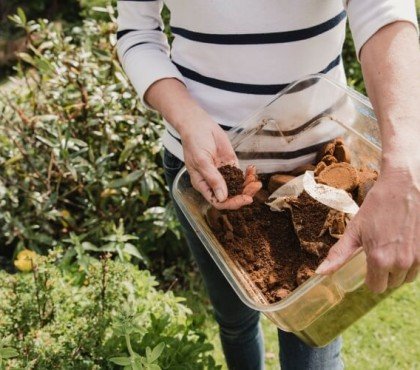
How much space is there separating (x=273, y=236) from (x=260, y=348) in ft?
2.93

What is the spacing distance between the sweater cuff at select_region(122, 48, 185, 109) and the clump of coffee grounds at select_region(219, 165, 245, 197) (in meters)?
0.35

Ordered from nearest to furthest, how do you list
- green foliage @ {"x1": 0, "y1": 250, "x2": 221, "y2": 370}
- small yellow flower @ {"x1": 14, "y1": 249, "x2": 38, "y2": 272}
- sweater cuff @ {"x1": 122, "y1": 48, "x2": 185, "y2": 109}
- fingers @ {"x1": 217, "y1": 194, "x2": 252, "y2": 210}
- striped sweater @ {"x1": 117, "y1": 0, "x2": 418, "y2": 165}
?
fingers @ {"x1": 217, "y1": 194, "x2": 252, "y2": 210} < striped sweater @ {"x1": 117, "y1": 0, "x2": 418, "y2": 165} < sweater cuff @ {"x1": 122, "y1": 48, "x2": 185, "y2": 109} < green foliage @ {"x1": 0, "y1": 250, "x2": 221, "y2": 370} < small yellow flower @ {"x1": 14, "y1": 249, "x2": 38, "y2": 272}

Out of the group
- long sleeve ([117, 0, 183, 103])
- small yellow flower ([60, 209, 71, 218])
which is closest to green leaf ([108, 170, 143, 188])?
small yellow flower ([60, 209, 71, 218])

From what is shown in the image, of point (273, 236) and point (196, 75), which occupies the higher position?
point (196, 75)

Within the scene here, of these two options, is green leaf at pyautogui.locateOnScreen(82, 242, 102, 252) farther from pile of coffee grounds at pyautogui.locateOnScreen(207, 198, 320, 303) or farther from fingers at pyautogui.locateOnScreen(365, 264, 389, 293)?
fingers at pyautogui.locateOnScreen(365, 264, 389, 293)

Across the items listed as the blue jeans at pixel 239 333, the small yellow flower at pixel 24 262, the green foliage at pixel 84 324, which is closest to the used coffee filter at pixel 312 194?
A: the blue jeans at pixel 239 333

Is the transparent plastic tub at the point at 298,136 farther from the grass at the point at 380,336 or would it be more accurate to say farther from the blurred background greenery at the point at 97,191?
the grass at the point at 380,336

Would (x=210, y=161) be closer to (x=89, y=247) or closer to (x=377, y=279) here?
(x=377, y=279)

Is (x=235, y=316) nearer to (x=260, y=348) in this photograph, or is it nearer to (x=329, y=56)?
(x=260, y=348)

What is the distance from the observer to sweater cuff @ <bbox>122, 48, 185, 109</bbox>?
1.52 m

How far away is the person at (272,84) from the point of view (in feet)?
3.17

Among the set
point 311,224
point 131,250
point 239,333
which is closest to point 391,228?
point 311,224

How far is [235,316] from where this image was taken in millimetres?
1872

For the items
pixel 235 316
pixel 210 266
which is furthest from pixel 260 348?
pixel 210 266
